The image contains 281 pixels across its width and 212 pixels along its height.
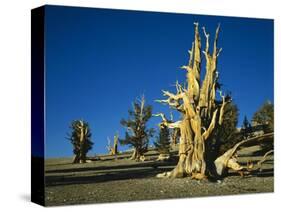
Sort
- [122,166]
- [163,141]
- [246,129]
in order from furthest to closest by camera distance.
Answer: [246,129], [163,141], [122,166]

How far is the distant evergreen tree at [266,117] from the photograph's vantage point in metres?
15.4

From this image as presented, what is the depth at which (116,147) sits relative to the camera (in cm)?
1404

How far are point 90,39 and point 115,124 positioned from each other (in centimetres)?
148

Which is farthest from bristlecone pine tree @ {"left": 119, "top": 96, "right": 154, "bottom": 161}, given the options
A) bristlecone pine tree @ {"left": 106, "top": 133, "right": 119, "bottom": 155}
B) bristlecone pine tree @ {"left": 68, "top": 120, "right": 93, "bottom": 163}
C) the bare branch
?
the bare branch

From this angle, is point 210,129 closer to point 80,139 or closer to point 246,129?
point 246,129

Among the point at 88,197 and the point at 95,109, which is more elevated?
the point at 95,109

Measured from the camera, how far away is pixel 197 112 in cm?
1480

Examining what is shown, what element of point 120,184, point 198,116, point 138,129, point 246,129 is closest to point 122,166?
point 120,184

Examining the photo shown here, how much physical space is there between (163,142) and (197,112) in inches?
32.1

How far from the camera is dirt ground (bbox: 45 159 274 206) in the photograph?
13.5 m

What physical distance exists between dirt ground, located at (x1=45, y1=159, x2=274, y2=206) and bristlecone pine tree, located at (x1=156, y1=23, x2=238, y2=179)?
0.21m

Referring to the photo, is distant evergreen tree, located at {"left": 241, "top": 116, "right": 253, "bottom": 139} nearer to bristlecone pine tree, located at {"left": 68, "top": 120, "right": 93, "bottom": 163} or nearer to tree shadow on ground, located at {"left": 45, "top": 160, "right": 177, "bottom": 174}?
tree shadow on ground, located at {"left": 45, "top": 160, "right": 177, "bottom": 174}

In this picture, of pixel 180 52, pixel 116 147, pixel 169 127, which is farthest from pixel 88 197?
pixel 180 52

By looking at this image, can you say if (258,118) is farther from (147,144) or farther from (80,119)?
(80,119)
